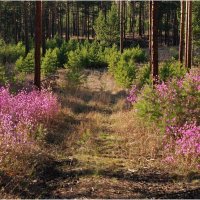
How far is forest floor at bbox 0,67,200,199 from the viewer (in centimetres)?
694

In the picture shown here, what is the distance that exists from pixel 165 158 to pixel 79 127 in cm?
419

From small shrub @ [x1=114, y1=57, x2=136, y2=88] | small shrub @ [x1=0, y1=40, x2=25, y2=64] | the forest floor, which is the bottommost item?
the forest floor

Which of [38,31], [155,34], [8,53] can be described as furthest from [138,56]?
[155,34]

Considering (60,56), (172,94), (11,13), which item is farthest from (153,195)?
(11,13)

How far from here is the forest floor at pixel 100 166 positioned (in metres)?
6.94

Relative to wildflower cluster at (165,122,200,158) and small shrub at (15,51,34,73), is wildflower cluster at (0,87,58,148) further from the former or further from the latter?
small shrub at (15,51,34,73)

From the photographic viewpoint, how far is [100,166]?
8.50m

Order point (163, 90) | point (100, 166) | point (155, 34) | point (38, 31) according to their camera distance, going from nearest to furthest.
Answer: point (100, 166)
point (163, 90)
point (155, 34)
point (38, 31)

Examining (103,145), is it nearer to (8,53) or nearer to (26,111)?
(26,111)

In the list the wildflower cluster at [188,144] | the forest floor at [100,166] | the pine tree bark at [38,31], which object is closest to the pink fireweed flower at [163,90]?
→ the forest floor at [100,166]

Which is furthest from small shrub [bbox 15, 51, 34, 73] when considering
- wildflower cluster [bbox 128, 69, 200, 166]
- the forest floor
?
wildflower cluster [bbox 128, 69, 200, 166]

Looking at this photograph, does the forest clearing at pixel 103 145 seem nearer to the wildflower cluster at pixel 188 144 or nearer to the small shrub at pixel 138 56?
the wildflower cluster at pixel 188 144

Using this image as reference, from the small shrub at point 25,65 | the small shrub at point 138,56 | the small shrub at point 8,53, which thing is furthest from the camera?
the small shrub at point 138,56

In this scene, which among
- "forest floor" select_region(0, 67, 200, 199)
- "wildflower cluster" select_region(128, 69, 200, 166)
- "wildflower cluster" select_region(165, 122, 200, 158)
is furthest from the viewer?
"wildflower cluster" select_region(128, 69, 200, 166)
